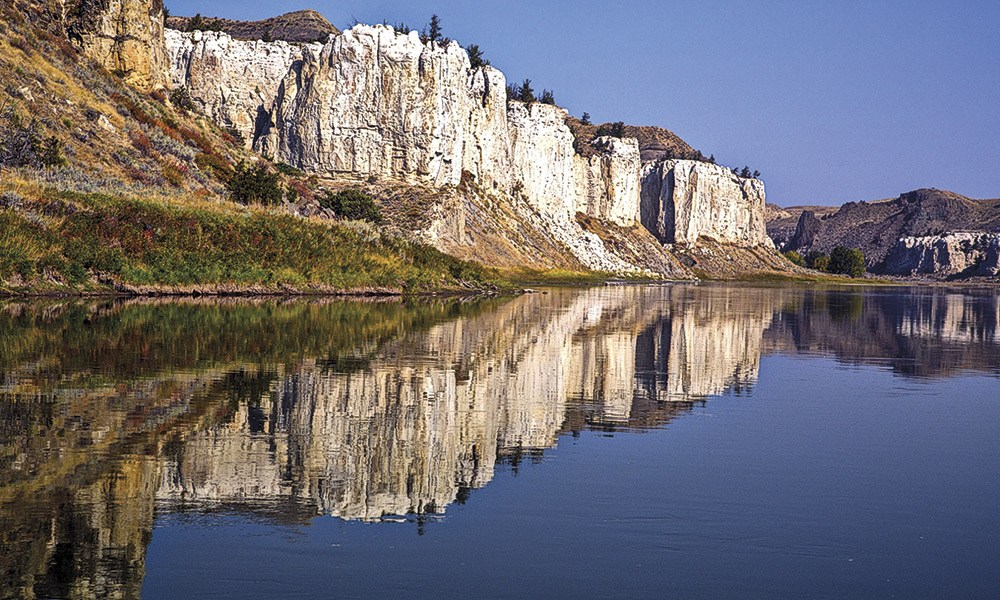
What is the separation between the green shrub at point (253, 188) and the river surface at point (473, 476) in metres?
34.8

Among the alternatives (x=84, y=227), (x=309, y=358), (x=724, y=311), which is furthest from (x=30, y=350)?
(x=724, y=311)

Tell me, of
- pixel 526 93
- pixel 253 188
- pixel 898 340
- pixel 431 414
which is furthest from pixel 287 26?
pixel 431 414

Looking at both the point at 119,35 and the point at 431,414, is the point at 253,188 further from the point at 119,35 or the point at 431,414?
the point at 431,414

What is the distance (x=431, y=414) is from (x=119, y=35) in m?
61.9

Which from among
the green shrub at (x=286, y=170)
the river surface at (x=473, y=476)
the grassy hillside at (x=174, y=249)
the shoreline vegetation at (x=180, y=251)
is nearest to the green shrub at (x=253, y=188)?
the shoreline vegetation at (x=180, y=251)

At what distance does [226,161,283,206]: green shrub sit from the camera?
2140 inches

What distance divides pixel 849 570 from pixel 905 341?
83.1 ft

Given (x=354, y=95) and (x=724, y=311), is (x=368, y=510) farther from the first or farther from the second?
(x=354, y=95)

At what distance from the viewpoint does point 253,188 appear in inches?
2153

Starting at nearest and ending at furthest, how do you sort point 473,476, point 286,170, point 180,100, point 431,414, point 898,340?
1. point 473,476
2. point 431,414
3. point 898,340
4. point 180,100
5. point 286,170

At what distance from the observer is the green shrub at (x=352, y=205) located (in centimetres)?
7350

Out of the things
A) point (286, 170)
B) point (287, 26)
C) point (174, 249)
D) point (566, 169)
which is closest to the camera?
point (174, 249)

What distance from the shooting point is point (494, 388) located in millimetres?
15469

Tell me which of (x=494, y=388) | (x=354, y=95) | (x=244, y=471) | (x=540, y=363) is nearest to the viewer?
(x=244, y=471)
